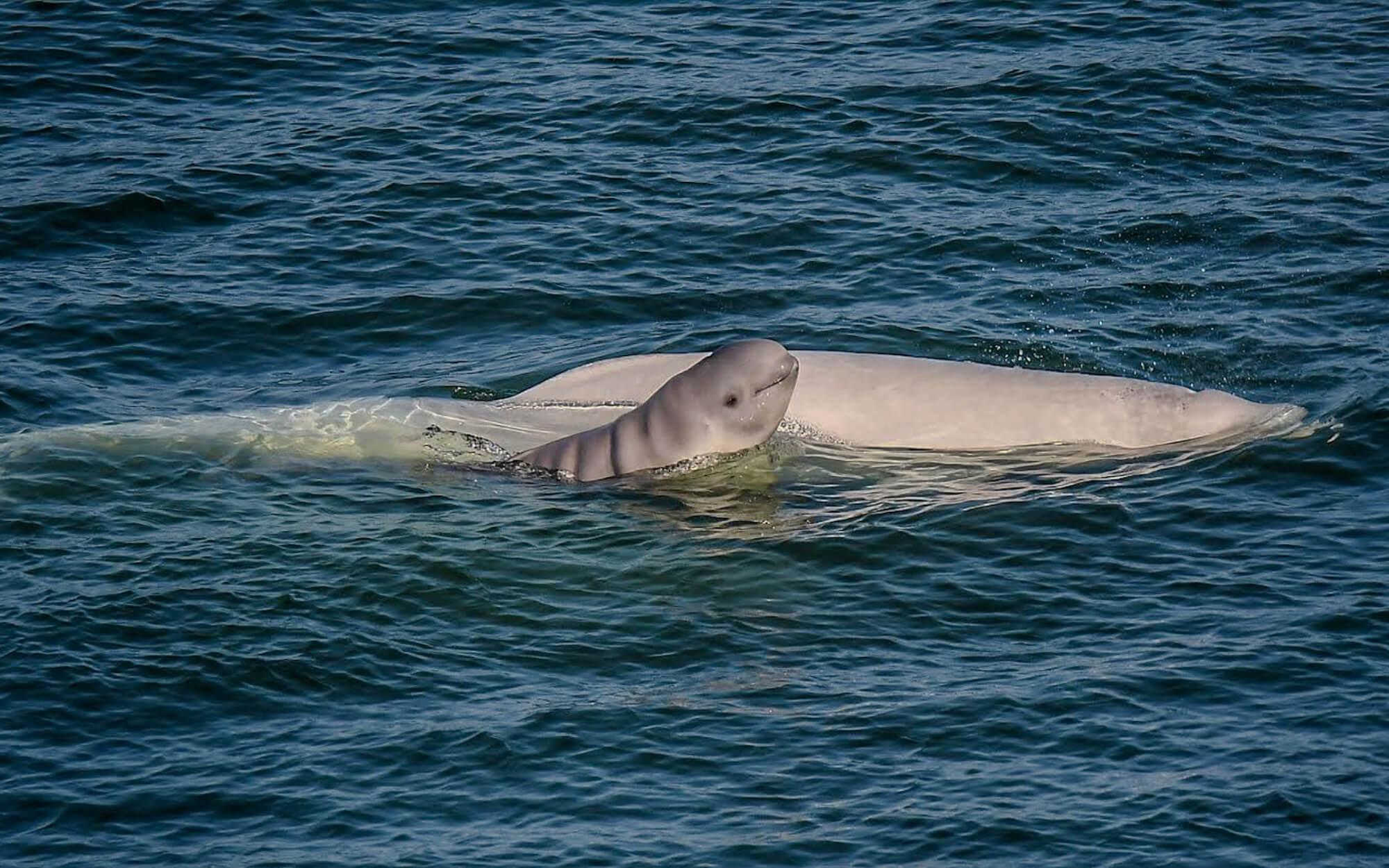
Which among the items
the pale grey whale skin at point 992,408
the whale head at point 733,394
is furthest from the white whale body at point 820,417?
the whale head at point 733,394

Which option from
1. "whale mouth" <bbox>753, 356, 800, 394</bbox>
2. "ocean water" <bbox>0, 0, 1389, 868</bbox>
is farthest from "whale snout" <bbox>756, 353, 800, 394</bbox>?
"ocean water" <bbox>0, 0, 1389, 868</bbox>

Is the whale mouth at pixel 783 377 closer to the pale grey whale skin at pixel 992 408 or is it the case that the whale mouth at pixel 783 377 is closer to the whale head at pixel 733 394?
the whale head at pixel 733 394

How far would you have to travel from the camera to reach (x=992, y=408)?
1716 centimetres

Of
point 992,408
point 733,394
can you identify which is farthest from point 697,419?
point 992,408

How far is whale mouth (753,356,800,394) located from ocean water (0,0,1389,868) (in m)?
0.78

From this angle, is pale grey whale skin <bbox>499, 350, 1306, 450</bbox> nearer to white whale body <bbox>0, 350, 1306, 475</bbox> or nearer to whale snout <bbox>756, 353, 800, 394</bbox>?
white whale body <bbox>0, 350, 1306, 475</bbox>

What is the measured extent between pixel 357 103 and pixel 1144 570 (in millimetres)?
15596

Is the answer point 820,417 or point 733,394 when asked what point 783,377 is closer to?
point 733,394

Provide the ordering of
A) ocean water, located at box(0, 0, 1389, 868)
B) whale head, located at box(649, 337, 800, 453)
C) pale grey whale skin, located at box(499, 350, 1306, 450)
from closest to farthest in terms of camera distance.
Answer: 1. ocean water, located at box(0, 0, 1389, 868)
2. whale head, located at box(649, 337, 800, 453)
3. pale grey whale skin, located at box(499, 350, 1306, 450)

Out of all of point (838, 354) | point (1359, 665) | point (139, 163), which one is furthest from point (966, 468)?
point (139, 163)

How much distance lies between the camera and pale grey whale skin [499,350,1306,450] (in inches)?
674

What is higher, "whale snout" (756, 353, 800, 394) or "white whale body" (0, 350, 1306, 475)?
"whale snout" (756, 353, 800, 394)

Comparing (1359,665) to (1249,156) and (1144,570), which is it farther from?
(1249,156)

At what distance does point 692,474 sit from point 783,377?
3.64ft
